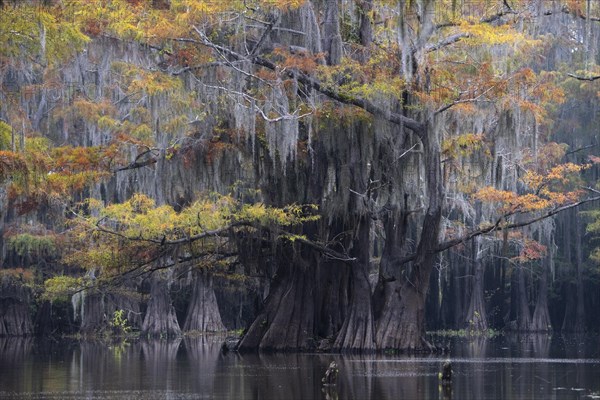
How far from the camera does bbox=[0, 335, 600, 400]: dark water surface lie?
1420cm

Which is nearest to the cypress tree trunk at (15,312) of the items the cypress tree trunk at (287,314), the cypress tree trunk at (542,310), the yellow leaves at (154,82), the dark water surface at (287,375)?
the dark water surface at (287,375)

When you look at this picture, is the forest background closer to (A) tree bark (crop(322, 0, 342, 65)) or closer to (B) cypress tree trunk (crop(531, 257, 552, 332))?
(A) tree bark (crop(322, 0, 342, 65))

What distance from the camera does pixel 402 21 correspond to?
63.1ft

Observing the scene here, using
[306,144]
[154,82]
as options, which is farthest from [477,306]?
[154,82]

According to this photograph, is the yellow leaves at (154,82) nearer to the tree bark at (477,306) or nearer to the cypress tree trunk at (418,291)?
the cypress tree trunk at (418,291)

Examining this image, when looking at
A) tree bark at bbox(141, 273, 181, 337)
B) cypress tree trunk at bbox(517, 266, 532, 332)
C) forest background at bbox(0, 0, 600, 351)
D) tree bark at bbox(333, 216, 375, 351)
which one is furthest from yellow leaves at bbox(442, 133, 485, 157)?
cypress tree trunk at bbox(517, 266, 532, 332)

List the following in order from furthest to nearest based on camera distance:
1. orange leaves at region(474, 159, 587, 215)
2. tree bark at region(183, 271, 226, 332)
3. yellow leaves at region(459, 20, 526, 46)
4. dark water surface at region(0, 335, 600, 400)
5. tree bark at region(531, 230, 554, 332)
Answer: tree bark at region(531, 230, 554, 332) → tree bark at region(183, 271, 226, 332) → orange leaves at region(474, 159, 587, 215) → yellow leaves at region(459, 20, 526, 46) → dark water surface at region(0, 335, 600, 400)

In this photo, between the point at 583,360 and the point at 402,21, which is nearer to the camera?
the point at 402,21

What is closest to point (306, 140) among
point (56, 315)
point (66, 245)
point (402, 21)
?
point (402, 21)

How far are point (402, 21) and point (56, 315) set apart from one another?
81.7 ft

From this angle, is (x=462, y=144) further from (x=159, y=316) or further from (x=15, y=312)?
(x=15, y=312)

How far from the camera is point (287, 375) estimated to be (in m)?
17.1

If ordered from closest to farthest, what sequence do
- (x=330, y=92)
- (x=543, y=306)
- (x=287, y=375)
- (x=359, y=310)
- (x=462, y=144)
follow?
(x=287, y=375) < (x=330, y=92) < (x=462, y=144) < (x=359, y=310) < (x=543, y=306)

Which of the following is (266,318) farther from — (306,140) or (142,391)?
(142,391)
